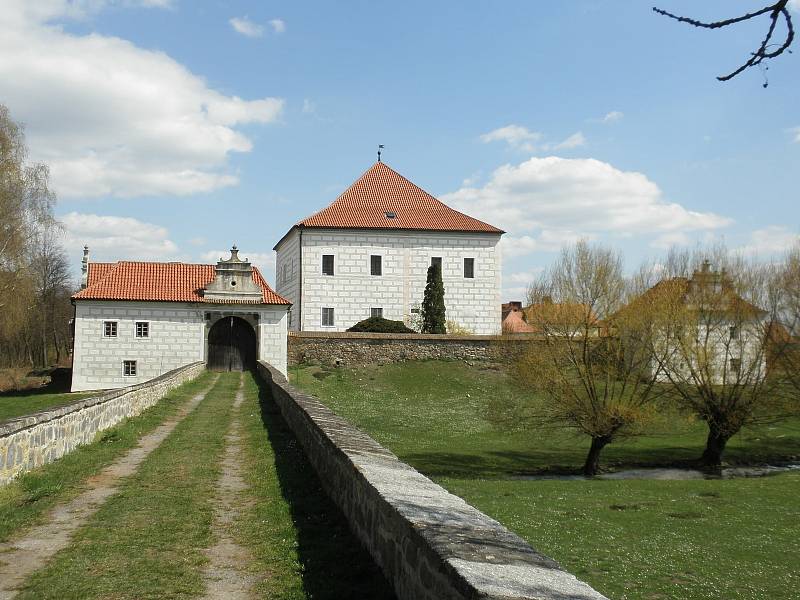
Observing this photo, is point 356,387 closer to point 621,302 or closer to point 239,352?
point 239,352

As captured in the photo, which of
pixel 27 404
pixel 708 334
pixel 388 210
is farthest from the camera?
pixel 388 210

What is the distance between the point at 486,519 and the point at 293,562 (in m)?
1.70

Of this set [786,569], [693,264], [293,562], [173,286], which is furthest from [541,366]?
[173,286]

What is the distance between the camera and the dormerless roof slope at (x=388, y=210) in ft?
144

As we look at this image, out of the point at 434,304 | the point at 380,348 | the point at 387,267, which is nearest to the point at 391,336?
the point at 380,348

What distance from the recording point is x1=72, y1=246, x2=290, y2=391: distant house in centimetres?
3431

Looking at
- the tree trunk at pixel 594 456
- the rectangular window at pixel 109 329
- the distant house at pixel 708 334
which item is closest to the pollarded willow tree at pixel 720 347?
the distant house at pixel 708 334

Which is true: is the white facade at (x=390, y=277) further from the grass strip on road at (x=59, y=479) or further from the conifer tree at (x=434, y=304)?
the grass strip on road at (x=59, y=479)

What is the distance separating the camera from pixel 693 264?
25.1 metres

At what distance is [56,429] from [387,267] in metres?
34.0

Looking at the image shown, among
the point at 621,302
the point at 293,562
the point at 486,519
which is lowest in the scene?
the point at 293,562

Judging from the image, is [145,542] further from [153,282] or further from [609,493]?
[153,282]

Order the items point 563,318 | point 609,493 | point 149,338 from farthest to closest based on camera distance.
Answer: point 149,338 → point 563,318 → point 609,493

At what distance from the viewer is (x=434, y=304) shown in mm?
41656
